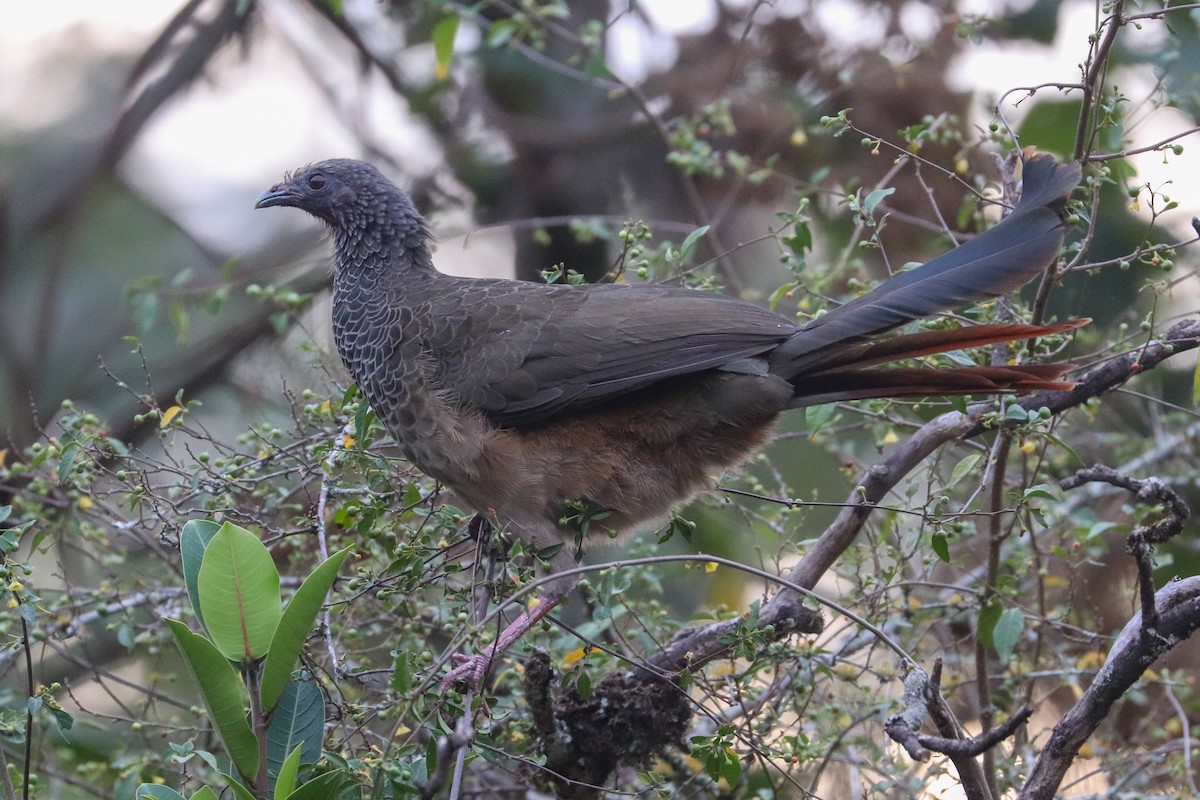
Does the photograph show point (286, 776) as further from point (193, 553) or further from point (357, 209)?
point (357, 209)

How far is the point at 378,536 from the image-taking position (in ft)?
8.46

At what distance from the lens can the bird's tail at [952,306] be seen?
229cm

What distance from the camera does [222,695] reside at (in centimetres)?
202

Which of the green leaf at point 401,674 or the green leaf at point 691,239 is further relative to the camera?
the green leaf at point 691,239

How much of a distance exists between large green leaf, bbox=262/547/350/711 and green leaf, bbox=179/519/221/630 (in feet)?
0.61

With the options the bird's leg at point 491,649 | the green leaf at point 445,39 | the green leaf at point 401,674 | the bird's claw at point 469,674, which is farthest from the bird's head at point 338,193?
the green leaf at point 401,674

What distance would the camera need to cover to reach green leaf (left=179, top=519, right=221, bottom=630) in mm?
2172

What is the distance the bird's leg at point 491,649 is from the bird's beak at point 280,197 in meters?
1.56

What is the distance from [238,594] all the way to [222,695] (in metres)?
0.18

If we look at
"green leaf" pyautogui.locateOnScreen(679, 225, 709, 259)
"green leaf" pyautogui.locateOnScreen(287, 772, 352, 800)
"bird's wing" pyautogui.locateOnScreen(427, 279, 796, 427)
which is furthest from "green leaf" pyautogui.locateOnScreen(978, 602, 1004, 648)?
"green leaf" pyautogui.locateOnScreen(287, 772, 352, 800)

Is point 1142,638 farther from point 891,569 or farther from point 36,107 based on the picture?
point 36,107

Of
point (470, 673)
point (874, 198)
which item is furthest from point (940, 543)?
point (470, 673)

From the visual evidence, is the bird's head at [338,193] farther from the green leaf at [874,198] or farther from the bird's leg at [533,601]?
the green leaf at [874,198]

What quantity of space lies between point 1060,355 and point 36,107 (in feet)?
17.7
